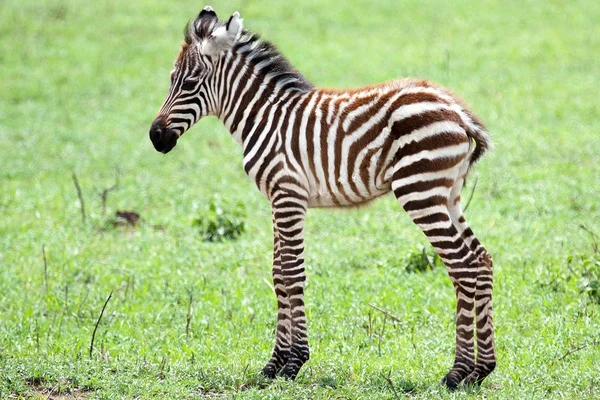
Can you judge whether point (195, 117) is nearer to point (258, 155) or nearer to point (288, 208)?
point (258, 155)

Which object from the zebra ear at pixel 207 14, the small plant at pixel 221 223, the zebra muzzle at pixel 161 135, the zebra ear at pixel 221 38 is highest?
the zebra ear at pixel 207 14

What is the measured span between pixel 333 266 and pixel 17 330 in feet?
11.5

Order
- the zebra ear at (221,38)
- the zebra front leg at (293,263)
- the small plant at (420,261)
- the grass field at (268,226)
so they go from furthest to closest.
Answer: the small plant at (420,261)
the zebra ear at (221,38)
the grass field at (268,226)
the zebra front leg at (293,263)

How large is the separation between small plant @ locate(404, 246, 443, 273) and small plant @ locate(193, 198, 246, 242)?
2.52 m

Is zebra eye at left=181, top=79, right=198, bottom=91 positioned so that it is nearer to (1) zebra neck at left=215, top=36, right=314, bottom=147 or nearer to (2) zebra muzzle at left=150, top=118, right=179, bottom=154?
(1) zebra neck at left=215, top=36, right=314, bottom=147

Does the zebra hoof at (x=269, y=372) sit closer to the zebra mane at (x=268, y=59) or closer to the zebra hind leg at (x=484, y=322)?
the zebra hind leg at (x=484, y=322)

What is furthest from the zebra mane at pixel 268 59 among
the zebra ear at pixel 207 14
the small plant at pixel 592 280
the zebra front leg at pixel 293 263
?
the small plant at pixel 592 280

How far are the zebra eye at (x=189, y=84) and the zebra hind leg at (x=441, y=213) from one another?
74.1 inches

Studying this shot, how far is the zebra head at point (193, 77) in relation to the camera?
23.6 ft

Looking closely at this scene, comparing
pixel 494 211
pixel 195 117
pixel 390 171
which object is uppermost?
pixel 195 117

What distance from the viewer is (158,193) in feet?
43.1

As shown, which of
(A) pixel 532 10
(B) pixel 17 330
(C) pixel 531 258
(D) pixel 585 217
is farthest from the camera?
(A) pixel 532 10

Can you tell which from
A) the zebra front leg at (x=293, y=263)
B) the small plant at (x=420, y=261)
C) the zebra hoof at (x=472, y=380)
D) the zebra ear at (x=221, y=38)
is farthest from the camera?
the small plant at (x=420, y=261)

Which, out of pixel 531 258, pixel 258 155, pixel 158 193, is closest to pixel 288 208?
pixel 258 155
